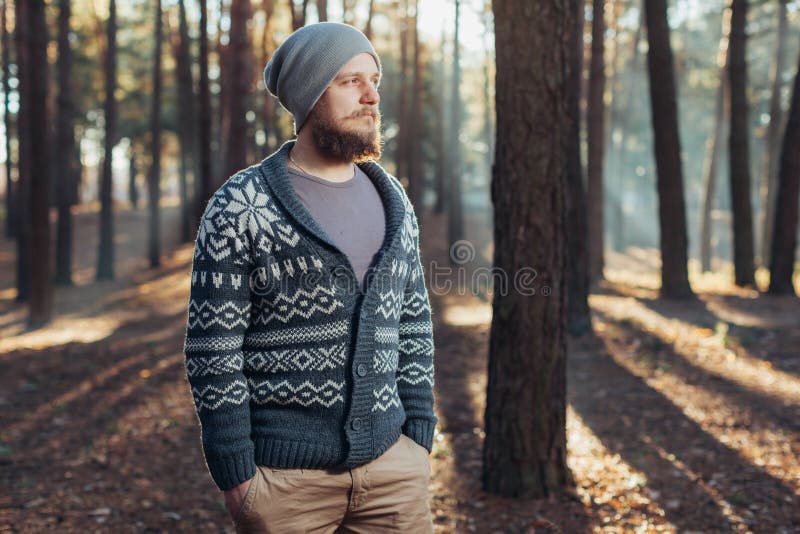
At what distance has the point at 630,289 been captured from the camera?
606 inches

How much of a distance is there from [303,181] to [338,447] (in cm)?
91

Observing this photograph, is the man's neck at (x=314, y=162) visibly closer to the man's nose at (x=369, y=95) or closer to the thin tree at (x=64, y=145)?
the man's nose at (x=369, y=95)

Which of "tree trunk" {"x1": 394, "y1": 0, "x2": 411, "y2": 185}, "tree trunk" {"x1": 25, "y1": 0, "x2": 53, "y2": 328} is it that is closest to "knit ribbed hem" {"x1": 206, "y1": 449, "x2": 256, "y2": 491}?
"tree trunk" {"x1": 25, "y1": 0, "x2": 53, "y2": 328}

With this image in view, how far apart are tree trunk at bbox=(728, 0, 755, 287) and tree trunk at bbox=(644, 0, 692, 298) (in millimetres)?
2121

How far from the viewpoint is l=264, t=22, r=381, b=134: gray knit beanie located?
267 centimetres

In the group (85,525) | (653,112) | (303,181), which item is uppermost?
(653,112)

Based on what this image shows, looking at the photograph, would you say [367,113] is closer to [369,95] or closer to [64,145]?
[369,95]

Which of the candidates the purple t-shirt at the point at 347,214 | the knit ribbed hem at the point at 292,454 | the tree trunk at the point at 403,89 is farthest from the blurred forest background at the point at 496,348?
the knit ribbed hem at the point at 292,454

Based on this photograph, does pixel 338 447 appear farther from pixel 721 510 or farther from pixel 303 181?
pixel 721 510

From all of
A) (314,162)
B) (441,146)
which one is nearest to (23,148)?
(441,146)

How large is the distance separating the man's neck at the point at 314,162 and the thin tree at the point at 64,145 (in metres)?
17.8

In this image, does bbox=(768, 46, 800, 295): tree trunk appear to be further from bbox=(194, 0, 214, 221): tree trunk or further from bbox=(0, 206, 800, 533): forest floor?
bbox=(194, 0, 214, 221): tree trunk

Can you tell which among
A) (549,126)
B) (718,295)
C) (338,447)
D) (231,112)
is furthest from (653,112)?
(338,447)

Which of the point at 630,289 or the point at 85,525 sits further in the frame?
the point at 630,289
